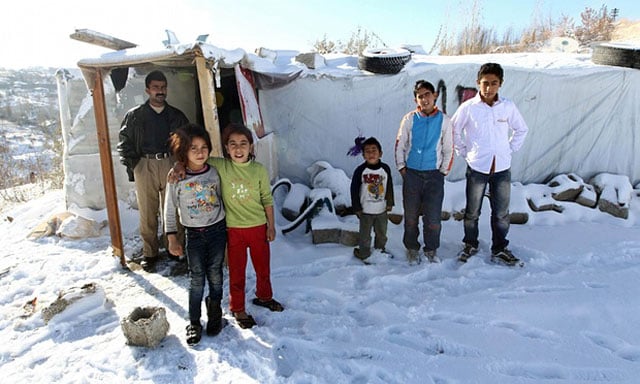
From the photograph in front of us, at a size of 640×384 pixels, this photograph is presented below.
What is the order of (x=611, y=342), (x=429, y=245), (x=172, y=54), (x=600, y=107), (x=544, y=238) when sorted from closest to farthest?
(x=611, y=342)
(x=172, y=54)
(x=429, y=245)
(x=544, y=238)
(x=600, y=107)

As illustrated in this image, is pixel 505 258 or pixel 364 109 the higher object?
pixel 364 109

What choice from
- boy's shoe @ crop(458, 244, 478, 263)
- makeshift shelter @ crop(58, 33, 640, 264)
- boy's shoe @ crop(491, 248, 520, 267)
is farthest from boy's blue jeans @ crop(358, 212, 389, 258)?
makeshift shelter @ crop(58, 33, 640, 264)

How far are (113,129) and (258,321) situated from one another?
12.5 feet

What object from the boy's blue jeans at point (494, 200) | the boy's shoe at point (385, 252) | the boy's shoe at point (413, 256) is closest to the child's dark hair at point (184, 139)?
the boy's shoe at point (385, 252)

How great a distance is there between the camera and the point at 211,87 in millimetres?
Result: 3322

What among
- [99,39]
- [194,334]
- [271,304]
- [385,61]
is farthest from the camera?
[385,61]

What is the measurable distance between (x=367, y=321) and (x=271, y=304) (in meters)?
0.77

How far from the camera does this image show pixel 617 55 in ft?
17.7

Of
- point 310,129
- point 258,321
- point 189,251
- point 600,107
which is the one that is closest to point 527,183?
point 600,107

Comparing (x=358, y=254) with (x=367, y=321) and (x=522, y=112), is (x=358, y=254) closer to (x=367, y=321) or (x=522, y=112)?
(x=367, y=321)

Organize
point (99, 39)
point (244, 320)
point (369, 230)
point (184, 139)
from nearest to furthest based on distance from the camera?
point (184, 139), point (244, 320), point (369, 230), point (99, 39)

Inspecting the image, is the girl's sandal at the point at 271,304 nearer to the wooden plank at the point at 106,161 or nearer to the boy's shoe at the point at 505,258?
the wooden plank at the point at 106,161

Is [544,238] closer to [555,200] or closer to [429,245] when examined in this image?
[555,200]

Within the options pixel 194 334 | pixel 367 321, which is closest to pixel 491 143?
pixel 367 321
